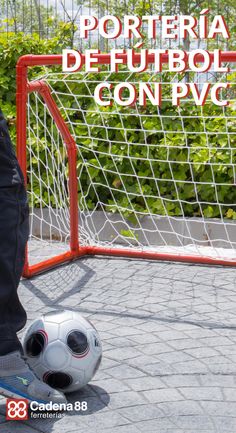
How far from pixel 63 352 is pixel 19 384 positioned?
25 centimetres

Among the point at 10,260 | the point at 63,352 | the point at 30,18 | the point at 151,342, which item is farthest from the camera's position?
the point at 30,18

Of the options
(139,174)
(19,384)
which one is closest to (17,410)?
(19,384)

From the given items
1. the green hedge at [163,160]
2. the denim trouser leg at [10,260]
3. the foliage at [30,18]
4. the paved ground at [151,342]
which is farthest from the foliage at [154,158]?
the denim trouser leg at [10,260]

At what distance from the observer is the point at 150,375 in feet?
12.7

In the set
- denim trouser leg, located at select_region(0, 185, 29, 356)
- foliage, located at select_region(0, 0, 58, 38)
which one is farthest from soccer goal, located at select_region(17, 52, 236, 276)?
denim trouser leg, located at select_region(0, 185, 29, 356)

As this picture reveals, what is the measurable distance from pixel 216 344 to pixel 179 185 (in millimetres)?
3029

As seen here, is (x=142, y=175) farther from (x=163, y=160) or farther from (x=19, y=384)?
(x=19, y=384)

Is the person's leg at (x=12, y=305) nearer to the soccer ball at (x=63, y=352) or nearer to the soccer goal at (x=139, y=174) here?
the soccer ball at (x=63, y=352)

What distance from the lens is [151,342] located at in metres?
4.37

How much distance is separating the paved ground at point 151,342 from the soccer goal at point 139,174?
83cm

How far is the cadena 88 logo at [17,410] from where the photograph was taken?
332cm

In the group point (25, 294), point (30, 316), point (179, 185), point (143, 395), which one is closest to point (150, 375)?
point (143, 395)

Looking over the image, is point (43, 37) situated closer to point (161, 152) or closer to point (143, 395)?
point (161, 152)

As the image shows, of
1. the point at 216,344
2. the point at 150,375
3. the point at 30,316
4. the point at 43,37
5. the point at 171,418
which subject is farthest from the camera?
the point at 43,37
